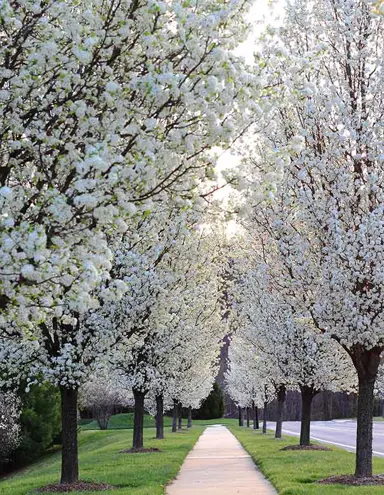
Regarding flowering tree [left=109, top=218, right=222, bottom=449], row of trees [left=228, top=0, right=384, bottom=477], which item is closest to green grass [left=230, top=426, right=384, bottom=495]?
row of trees [left=228, top=0, right=384, bottom=477]

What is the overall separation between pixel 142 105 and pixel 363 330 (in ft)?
24.5

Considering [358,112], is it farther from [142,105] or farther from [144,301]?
[142,105]

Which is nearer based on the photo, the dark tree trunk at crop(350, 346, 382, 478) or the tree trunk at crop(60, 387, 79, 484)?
the dark tree trunk at crop(350, 346, 382, 478)

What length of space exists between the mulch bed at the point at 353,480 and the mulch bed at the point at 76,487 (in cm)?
441

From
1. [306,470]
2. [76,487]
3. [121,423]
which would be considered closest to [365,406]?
[306,470]

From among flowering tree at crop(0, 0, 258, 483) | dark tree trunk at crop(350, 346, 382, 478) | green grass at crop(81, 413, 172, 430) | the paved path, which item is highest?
flowering tree at crop(0, 0, 258, 483)

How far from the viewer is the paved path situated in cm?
1320

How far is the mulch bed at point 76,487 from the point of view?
1337cm

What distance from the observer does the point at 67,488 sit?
44.5 ft

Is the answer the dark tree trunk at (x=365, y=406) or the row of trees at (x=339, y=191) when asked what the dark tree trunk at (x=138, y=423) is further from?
the dark tree trunk at (x=365, y=406)

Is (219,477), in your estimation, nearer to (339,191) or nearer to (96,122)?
(339,191)

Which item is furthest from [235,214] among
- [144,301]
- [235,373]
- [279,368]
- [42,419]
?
[235,373]

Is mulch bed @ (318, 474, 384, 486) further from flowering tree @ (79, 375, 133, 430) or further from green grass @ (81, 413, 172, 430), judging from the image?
green grass @ (81, 413, 172, 430)

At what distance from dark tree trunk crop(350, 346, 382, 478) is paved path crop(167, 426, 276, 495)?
1.87 m
